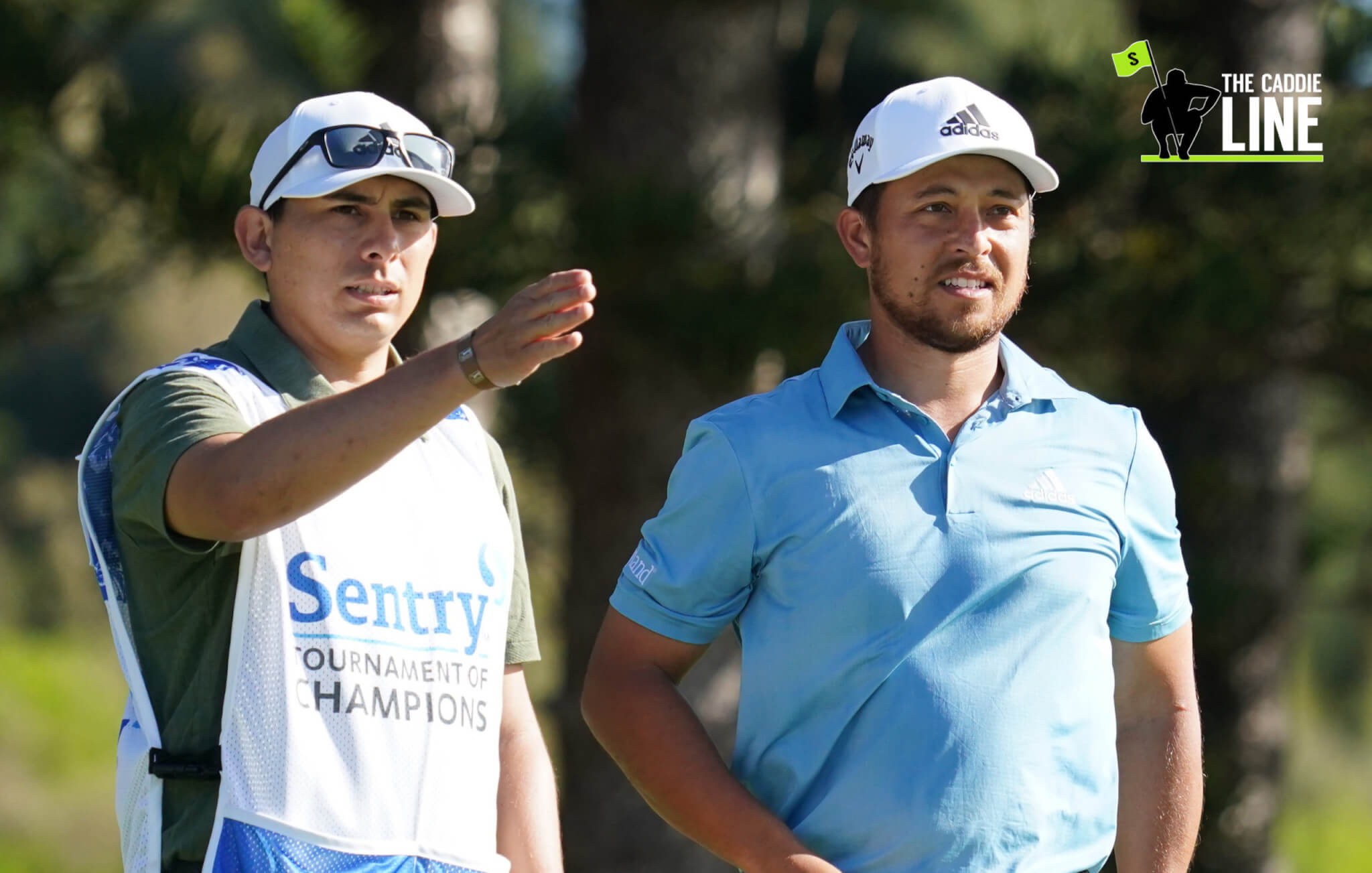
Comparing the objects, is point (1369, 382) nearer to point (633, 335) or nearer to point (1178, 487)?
point (1178, 487)

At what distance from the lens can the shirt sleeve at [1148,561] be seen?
2881 mm

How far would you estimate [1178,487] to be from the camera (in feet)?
27.1

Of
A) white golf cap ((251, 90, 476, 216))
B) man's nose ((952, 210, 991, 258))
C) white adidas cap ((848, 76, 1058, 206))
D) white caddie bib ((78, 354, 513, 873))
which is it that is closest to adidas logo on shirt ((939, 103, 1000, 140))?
white adidas cap ((848, 76, 1058, 206))

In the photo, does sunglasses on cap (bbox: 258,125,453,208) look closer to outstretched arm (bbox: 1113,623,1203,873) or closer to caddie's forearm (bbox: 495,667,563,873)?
caddie's forearm (bbox: 495,667,563,873)

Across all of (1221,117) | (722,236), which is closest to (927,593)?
(722,236)

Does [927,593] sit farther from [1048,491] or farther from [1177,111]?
[1177,111]

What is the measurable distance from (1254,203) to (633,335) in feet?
7.92

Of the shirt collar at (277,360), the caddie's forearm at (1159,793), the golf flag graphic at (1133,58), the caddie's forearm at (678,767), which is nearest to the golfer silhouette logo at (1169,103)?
the golf flag graphic at (1133,58)

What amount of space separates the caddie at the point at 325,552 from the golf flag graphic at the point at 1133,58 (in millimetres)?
4104

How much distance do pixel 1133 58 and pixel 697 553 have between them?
4275 millimetres

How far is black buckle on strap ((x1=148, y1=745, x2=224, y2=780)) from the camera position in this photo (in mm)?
2424

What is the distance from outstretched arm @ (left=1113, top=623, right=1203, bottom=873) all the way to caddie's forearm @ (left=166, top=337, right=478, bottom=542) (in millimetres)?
1303

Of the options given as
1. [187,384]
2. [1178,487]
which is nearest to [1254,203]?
[1178,487]

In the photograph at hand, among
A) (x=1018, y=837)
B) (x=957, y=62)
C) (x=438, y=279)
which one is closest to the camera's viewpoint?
(x=1018, y=837)
